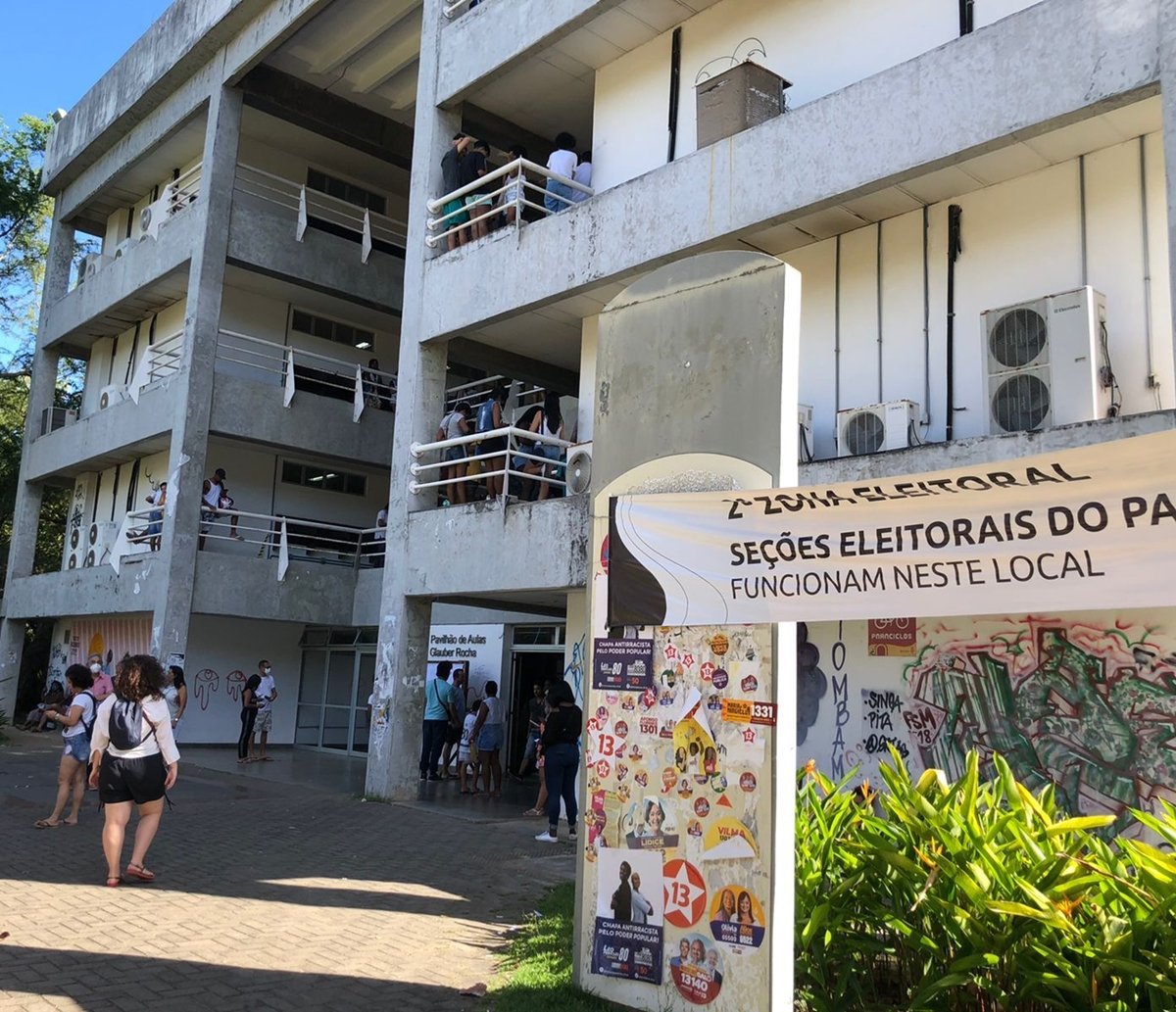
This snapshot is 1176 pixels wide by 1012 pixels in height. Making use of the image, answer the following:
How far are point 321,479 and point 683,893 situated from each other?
18.9 meters

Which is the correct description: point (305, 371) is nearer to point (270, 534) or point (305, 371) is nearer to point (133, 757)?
point (270, 534)

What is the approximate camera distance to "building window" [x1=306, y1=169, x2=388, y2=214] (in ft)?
76.1

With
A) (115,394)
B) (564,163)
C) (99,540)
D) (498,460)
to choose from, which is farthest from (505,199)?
(99,540)

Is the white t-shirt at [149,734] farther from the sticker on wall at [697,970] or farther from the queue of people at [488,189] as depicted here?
the queue of people at [488,189]

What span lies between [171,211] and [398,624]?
43.7 ft

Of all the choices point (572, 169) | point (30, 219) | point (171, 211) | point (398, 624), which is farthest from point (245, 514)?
point (30, 219)

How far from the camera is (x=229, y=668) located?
859 inches

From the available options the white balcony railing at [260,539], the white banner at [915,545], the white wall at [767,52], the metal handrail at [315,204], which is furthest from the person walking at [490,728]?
the metal handrail at [315,204]

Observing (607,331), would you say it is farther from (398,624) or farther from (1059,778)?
(398,624)

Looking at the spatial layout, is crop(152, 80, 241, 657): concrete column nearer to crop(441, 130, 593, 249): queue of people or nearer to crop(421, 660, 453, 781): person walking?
crop(421, 660, 453, 781): person walking

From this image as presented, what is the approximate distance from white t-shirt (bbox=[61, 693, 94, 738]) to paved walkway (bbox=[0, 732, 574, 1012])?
0.94 metres

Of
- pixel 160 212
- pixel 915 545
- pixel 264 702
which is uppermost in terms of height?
pixel 160 212

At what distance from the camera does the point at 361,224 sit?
23.4 metres

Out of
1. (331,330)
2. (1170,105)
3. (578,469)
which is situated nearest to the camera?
(1170,105)
